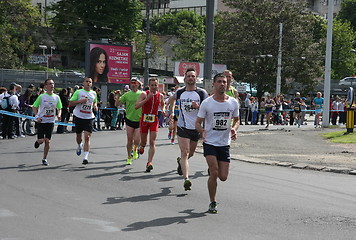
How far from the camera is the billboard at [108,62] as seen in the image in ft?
107

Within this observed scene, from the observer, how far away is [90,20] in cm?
6938

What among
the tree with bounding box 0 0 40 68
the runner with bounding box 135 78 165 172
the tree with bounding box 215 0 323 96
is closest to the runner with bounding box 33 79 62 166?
the runner with bounding box 135 78 165 172

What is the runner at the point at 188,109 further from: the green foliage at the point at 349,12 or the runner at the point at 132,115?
the green foliage at the point at 349,12

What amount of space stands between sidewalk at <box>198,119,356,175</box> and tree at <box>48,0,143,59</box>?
50.5 meters

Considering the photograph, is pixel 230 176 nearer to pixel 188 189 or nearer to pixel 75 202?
pixel 188 189

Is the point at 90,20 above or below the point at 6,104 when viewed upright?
above

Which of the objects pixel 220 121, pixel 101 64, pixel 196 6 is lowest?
pixel 220 121

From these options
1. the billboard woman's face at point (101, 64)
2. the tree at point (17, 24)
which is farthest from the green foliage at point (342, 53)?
the billboard woman's face at point (101, 64)

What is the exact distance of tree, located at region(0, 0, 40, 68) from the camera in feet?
203

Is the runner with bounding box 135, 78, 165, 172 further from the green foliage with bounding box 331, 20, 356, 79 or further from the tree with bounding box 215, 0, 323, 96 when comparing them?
the green foliage with bounding box 331, 20, 356, 79

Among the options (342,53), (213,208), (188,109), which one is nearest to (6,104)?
(188,109)

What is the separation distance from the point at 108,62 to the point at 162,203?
83.9ft

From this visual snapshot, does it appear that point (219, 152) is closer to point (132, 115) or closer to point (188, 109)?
point (188, 109)

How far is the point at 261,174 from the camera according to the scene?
12000 mm
